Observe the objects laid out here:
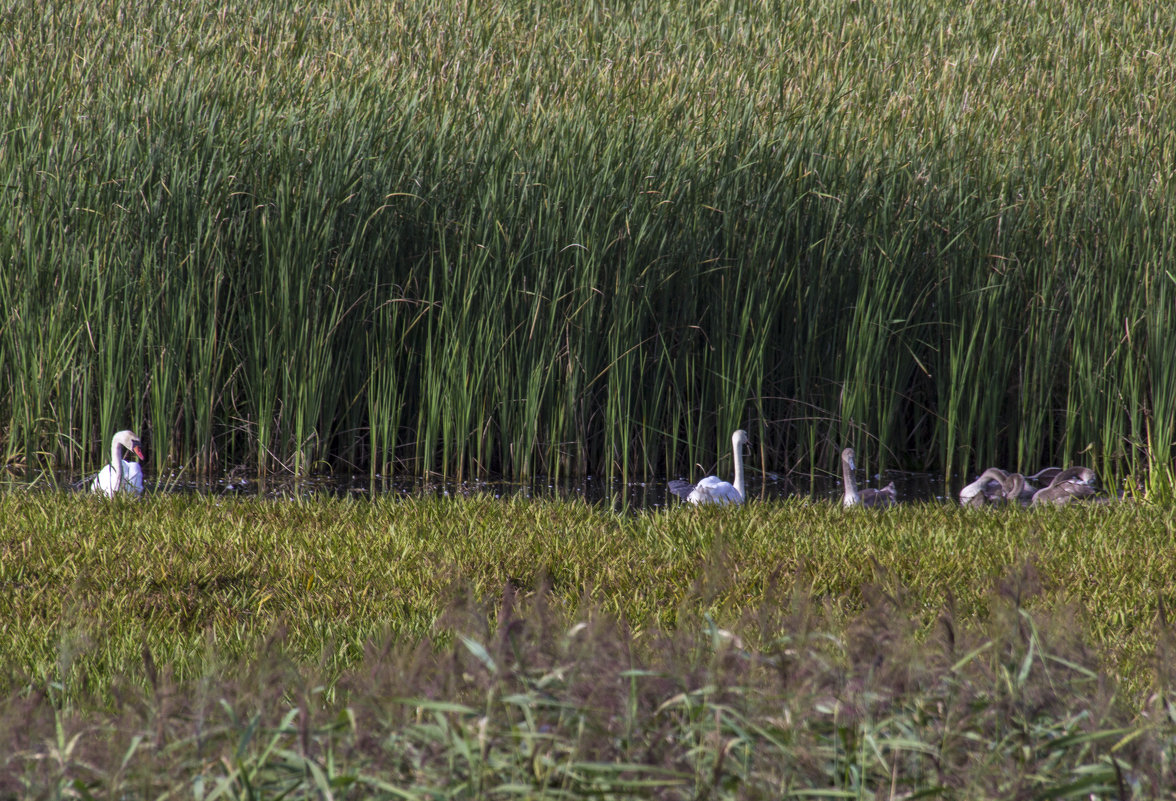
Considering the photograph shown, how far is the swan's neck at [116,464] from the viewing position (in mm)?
5879

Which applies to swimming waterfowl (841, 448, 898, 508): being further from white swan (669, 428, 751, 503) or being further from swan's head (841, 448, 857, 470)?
white swan (669, 428, 751, 503)

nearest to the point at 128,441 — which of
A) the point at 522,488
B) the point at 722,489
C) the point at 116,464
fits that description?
the point at 116,464

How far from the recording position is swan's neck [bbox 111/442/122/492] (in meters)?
5.88

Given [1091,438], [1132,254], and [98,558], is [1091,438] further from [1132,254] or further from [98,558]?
[98,558]

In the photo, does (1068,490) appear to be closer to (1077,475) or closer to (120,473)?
(1077,475)

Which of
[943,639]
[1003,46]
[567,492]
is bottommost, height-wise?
[567,492]

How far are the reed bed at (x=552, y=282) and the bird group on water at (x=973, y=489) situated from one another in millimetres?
279

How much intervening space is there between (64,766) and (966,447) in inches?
245

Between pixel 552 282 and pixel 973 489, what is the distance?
251 centimetres

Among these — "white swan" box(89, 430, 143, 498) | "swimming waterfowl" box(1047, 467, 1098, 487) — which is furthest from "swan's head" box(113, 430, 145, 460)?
"swimming waterfowl" box(1047, 467, 1098, 487)

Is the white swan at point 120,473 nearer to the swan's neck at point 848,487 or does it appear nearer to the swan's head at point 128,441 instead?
the swan's head at point 128,441

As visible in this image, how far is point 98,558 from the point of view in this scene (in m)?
4.52

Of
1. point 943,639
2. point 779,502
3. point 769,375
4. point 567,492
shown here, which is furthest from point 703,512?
point 943,639

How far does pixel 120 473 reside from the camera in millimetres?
5879
